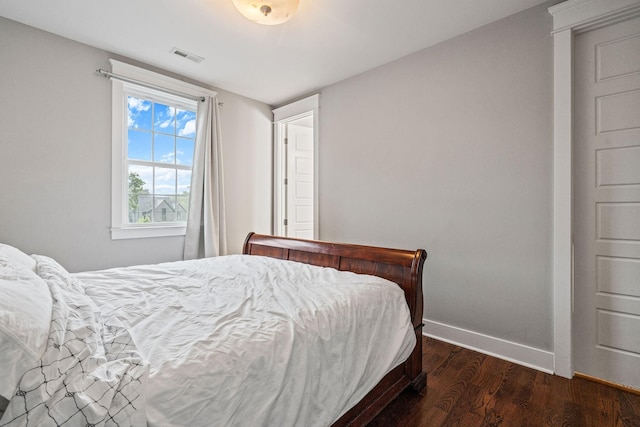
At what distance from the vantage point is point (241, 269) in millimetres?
2031

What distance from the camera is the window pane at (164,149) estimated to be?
316 centimetres

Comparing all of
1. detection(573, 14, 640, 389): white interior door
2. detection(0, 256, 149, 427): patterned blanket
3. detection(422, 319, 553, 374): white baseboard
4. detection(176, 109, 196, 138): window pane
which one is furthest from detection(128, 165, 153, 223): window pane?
detection(573, 14, 640, 389): white interior door

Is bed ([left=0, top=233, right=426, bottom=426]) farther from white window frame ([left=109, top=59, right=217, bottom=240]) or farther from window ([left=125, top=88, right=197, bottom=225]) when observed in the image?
window ([left=125, top=88, right=197, bottom=225])

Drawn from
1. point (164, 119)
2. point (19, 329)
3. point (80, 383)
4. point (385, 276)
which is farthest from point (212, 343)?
point (164, 119)

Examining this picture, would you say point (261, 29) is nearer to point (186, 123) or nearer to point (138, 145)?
point (186, 123)

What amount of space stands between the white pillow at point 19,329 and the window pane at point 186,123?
2720mm

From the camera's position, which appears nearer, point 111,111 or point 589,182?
point 589,182

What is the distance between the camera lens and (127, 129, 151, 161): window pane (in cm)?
298

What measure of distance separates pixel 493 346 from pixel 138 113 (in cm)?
386

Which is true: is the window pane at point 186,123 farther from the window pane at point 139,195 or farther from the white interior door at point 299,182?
the white interior door at point 299,182

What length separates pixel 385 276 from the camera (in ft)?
5.98

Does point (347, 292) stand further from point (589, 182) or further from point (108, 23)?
point (108, 23)

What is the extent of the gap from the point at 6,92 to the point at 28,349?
265cm

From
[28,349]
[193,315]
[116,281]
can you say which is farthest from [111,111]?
[28,349]
